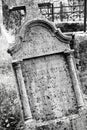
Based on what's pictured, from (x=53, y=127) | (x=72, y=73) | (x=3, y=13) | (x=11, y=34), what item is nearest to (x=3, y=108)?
(x=53, y=127)

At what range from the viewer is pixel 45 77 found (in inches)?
202

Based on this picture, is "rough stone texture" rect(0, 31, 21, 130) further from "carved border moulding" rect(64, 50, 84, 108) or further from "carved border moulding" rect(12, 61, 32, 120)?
"carved border moulding" rect(64, 50, 84, 108)

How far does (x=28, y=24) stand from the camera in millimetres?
4840

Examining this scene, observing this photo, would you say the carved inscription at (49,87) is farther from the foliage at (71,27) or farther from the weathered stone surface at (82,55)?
the foliage at (71,27)

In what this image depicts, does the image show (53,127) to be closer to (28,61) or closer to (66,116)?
(66,116)

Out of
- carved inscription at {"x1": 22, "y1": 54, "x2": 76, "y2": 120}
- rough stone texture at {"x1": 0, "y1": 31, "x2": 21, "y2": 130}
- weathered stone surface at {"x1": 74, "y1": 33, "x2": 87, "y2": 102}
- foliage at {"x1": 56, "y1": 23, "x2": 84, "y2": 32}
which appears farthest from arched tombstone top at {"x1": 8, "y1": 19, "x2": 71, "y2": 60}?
foliage at {"x1": 56, "y1": 23, "x2": 84, "y2": 32}

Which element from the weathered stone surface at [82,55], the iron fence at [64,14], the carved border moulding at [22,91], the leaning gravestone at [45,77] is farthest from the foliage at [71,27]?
the carved border moulding at [22,91]

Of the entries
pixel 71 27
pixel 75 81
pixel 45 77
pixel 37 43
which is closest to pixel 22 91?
pixel 45 77

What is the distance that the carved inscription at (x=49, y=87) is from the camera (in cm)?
504

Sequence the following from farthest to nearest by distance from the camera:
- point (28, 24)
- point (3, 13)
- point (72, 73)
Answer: point (3, 13) < point (72, 73) < point (28, 24)

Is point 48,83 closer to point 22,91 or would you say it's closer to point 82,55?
point 22,91

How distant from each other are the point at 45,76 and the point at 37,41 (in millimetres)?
750

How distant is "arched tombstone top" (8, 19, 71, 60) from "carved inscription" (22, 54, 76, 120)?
162 millimetres

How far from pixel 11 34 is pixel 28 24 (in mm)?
5134
